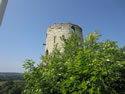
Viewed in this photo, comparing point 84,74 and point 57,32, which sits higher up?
point 57,32

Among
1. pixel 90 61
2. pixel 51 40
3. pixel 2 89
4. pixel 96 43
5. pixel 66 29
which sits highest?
pixel 66 29

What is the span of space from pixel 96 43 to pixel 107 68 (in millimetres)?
1624

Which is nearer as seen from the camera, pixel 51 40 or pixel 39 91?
pixel 39 91

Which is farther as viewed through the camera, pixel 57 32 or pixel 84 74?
pixel 57 32

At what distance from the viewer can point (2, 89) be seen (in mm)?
23359

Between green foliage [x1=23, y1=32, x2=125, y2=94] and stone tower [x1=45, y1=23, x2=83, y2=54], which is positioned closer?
green foliage [x1=23, y1=32, x2=125, y2=94]

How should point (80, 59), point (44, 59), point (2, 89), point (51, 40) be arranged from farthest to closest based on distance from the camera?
point (2, 89) < point (51, 40) < point (44, 59) < point (80, 59)

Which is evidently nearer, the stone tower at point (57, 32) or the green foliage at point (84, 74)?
the green foliage at point (84, 74)

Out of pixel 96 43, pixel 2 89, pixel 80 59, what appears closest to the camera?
pixel 80 59

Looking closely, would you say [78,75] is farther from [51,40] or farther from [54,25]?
[54,25]

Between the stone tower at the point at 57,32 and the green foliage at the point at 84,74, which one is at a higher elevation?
the stone tower at the point at 57,32

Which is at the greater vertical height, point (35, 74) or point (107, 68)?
point (107, 68)

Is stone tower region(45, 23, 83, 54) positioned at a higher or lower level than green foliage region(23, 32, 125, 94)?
higher

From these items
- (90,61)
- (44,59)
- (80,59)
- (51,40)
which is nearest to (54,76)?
(80,59)
